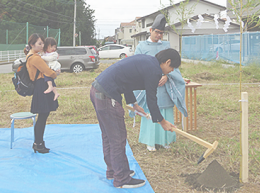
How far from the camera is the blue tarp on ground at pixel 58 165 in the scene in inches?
105

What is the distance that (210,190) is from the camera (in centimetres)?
262

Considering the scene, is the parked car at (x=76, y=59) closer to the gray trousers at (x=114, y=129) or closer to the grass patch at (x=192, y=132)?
the grass patch at (x=192, y=132)

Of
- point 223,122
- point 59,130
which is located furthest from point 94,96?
point 223,122

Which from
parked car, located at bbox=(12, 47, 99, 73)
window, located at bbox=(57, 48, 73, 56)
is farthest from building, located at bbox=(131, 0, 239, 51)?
window, located at bbox=(57, 48, 73, 56)

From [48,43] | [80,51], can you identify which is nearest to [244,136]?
[48,43]

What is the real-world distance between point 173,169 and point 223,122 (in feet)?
7.54

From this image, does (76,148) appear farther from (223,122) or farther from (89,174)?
(223,122)

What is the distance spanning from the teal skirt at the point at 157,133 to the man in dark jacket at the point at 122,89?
1.07 metres

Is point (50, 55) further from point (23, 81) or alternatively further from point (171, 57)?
point (171, 57)

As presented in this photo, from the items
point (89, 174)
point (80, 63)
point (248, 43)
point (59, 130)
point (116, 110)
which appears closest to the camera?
point (116, 110)

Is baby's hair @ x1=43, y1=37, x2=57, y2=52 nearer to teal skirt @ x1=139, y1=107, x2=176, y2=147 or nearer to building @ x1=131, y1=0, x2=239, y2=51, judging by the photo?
teal skirt @ x1=139, y1=107, x2=176, y2=147

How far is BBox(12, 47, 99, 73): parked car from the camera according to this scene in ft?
44.0

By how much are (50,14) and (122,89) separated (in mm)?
36987

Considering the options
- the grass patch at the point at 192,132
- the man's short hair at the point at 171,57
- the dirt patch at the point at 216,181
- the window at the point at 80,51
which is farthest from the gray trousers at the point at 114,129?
the window at the point at 80,51
